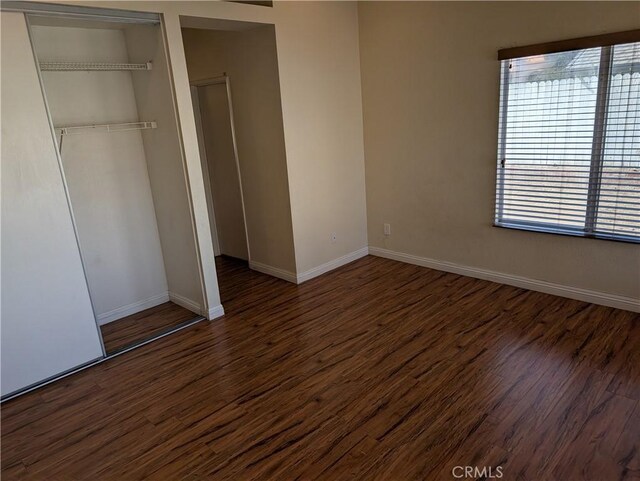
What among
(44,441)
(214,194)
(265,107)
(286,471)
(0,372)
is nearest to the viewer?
(286,471)

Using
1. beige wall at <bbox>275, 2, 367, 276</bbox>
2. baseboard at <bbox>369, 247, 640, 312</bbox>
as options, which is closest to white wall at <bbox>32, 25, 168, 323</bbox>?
beige wall at <bbox>275, 2, 367, 276</bbox>

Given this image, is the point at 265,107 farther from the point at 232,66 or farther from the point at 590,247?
the point at 590,247

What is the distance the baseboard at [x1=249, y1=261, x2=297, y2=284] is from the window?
7.02 feet

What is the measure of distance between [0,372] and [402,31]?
4.29m

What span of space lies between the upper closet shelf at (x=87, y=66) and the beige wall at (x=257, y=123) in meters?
1.08

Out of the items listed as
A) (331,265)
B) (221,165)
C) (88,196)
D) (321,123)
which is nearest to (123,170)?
(88,196)

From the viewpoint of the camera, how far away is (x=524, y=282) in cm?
394

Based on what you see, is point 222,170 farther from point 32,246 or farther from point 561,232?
point 561,232

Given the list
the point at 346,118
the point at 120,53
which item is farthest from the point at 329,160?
the point at 120,53

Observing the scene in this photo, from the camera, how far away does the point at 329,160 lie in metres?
4.53

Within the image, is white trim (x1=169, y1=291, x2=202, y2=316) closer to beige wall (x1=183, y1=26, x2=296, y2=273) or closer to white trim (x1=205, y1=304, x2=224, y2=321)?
white trim (x1=205, y1=304, x2=224, y2=321)

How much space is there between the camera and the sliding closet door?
2652 millimetres

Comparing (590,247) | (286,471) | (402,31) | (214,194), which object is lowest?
(286,471)

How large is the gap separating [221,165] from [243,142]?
64 centimetres
